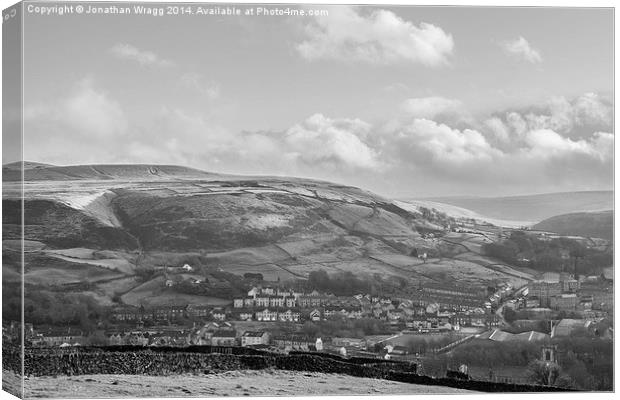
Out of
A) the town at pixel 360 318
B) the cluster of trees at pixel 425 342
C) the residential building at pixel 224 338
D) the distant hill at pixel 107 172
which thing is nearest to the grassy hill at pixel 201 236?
the distant hill at pixel 107 172

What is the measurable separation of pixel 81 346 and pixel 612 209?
623cm

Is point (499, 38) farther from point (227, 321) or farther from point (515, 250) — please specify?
point (227, 321)

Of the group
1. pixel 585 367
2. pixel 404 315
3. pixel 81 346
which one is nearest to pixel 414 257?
pixel 404 315

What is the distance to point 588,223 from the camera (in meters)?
19.2

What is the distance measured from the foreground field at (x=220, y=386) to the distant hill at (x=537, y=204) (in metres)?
2.16

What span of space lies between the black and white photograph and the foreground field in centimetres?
2

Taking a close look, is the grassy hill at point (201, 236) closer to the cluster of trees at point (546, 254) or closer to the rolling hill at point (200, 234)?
the rolling hill at point (200, 234)

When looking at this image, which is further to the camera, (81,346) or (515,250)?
(515,250)

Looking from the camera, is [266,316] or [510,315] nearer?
[266,316]

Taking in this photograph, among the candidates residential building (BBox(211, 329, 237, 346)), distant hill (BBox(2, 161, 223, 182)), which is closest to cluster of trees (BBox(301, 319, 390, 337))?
residential building (BBox(211, 329, 237, 346))

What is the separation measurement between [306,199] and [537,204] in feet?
8.80

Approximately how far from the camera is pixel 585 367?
18844 mm

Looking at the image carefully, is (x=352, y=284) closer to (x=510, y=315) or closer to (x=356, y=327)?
(x=356, y=327)

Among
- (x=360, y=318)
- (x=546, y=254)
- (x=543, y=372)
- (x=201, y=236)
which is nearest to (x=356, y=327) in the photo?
(x=360, y=318)
